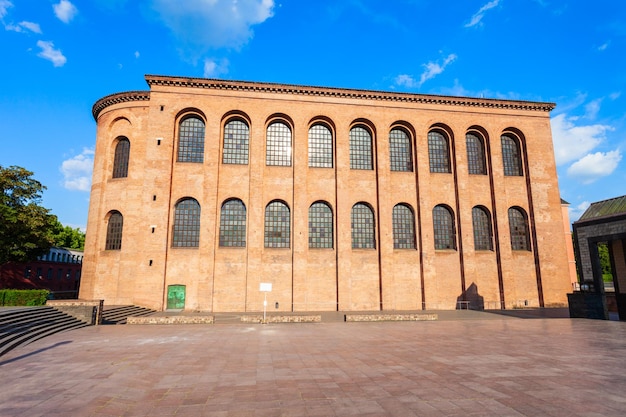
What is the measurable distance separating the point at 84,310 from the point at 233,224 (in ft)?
32.1

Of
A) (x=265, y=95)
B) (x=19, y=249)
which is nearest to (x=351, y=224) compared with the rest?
(x=265, y=95)

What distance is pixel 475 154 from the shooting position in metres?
27.4

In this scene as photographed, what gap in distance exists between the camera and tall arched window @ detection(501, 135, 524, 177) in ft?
89.8

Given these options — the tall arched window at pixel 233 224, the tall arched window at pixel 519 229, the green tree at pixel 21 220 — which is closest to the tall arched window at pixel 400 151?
the tall arched window at pixel 519 229

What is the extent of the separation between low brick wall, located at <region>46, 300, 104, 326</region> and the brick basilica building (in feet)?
15.1

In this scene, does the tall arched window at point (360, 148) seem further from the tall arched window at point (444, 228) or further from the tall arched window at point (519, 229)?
the tall arched window at point (519, 229)

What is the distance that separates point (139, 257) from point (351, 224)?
1471 centimetres

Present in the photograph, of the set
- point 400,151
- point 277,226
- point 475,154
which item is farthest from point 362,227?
point 475,154

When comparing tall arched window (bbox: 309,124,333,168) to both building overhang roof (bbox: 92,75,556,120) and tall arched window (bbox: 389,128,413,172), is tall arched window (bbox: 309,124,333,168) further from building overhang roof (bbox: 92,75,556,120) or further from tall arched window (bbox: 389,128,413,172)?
tall arched window (bbox: 389,128,413,172)

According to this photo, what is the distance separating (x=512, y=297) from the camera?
2459 centimetres

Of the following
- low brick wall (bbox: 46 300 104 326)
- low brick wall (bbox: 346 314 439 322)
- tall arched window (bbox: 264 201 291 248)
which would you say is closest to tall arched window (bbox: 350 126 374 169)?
tall arched window (bbox: 264 201 291 248)

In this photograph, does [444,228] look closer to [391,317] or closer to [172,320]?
[391,317]

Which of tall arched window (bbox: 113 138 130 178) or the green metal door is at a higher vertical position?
tall arched window (bbox: 113 138 130 178)

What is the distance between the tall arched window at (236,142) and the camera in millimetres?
24469
